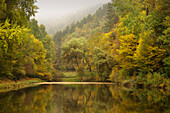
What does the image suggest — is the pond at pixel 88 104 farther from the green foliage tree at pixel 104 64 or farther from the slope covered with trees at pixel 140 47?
the green foliage tree at pixel 104 64

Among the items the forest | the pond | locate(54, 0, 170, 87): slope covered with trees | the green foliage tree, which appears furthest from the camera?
the green foliage tree

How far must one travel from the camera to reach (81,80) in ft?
137

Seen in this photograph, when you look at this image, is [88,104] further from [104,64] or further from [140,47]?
[104,64]

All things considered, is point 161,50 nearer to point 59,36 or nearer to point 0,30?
point 0,30

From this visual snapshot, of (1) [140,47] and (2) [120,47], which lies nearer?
(1) [140,47]

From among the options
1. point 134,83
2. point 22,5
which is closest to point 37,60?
point 134,83

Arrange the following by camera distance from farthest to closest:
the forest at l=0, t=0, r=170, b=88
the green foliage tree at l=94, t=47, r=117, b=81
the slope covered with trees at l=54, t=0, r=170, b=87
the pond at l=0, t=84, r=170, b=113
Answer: the green foliage tree at l=94, t=47, r=117, b=81, the slope covered with trees at l=54, t=0, r=170, b=87, the forest at l=0, t=0, r=170, b=88, the pond at l=0, t=84, r=170, b=113

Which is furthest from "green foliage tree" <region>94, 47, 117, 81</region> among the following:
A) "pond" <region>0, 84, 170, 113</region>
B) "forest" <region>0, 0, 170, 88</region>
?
"pond" <region>0, 84, 170, 113</region>

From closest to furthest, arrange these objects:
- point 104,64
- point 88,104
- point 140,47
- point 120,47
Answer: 1. point 88,104
2. point 140,47
3. point 120,47
4. point 104,64

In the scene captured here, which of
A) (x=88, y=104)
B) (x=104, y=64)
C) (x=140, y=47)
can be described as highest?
(x=140, y=47)

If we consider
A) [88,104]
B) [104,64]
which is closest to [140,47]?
[88,104]

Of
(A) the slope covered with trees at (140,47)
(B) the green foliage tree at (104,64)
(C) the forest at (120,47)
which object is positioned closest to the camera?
(C) the forest at (120,47)

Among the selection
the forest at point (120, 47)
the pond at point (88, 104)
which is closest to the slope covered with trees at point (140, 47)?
the forest at point (120, 47)

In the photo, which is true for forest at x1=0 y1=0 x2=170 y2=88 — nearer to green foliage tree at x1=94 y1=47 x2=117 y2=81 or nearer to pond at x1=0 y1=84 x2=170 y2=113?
green foliage tree at x1=94 y1=47 x2=117 y2=81
